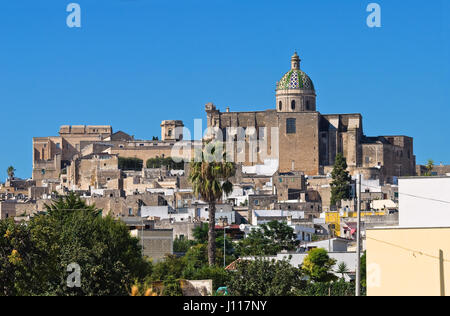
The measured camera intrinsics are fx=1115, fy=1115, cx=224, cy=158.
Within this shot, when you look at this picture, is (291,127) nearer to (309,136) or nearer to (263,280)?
(309,136)

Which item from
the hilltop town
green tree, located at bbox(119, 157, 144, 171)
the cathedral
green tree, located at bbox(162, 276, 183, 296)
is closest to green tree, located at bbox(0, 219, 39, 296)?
green tree, located at bbox(162, 276, 183, 296)

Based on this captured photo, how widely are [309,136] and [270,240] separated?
37811 mm

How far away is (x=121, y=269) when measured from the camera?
90.4ft

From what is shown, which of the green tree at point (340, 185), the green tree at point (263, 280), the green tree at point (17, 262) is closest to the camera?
the green tree at point (17, 262)

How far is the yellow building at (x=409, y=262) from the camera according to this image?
22047 millimetres

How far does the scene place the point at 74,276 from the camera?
26562 millimetres

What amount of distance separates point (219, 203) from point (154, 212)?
3986 mm

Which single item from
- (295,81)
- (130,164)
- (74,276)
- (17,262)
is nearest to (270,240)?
(74,276)

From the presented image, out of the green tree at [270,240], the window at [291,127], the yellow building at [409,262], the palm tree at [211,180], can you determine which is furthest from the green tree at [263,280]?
the window at [291,127]

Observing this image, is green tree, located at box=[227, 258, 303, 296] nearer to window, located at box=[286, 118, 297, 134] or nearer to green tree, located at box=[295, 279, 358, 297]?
green tree, located at box=[295, 279, 358, 297]

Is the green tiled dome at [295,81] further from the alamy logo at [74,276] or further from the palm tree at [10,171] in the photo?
the alamy logo at [74,276]

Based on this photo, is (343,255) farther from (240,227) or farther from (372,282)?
(372,282)

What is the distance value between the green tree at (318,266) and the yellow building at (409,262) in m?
13.5

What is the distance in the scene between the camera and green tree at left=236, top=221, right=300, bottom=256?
44438mm
